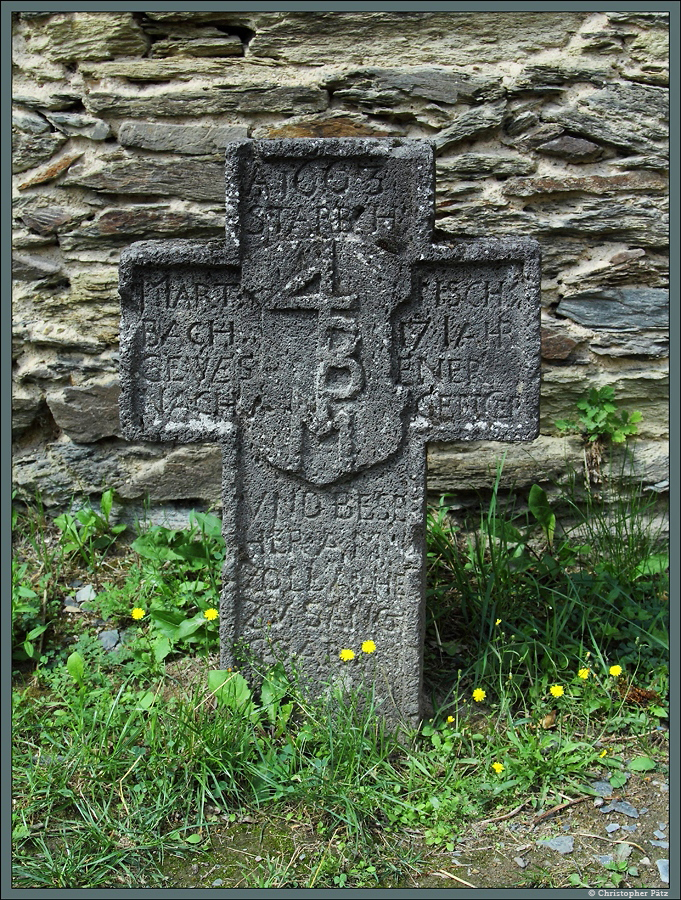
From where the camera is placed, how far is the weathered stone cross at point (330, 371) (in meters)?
2.43

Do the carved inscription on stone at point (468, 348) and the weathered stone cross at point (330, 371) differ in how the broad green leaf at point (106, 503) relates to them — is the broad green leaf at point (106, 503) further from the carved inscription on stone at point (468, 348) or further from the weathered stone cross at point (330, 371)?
the carved inscription on stone at point (468, 348)

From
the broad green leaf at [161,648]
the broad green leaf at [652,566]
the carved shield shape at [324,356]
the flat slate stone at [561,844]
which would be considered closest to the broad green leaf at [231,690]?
the broad green leaf at [161,648]

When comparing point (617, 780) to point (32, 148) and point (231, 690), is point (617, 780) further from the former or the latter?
point (32, 148)

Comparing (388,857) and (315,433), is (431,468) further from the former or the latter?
(388,857)

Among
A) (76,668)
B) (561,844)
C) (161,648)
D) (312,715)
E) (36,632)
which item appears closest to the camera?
(561,844)

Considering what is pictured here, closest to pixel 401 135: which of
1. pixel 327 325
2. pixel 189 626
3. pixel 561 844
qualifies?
pixel 327 325

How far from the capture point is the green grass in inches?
90.1

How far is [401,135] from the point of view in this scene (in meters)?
3.33

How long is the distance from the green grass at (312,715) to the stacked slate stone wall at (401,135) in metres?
0.63

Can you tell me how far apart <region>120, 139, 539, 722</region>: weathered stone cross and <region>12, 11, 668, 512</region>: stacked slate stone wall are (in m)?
1.01

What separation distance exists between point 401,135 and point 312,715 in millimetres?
2176

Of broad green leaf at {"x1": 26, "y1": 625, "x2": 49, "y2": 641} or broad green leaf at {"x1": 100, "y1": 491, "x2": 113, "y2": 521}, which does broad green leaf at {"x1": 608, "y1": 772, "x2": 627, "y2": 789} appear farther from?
broad green leaf at {"x1": 100, "y1": 491, "x2": 113, "y2": 521}

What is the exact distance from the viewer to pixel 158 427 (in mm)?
2576

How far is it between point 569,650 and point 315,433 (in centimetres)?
116
